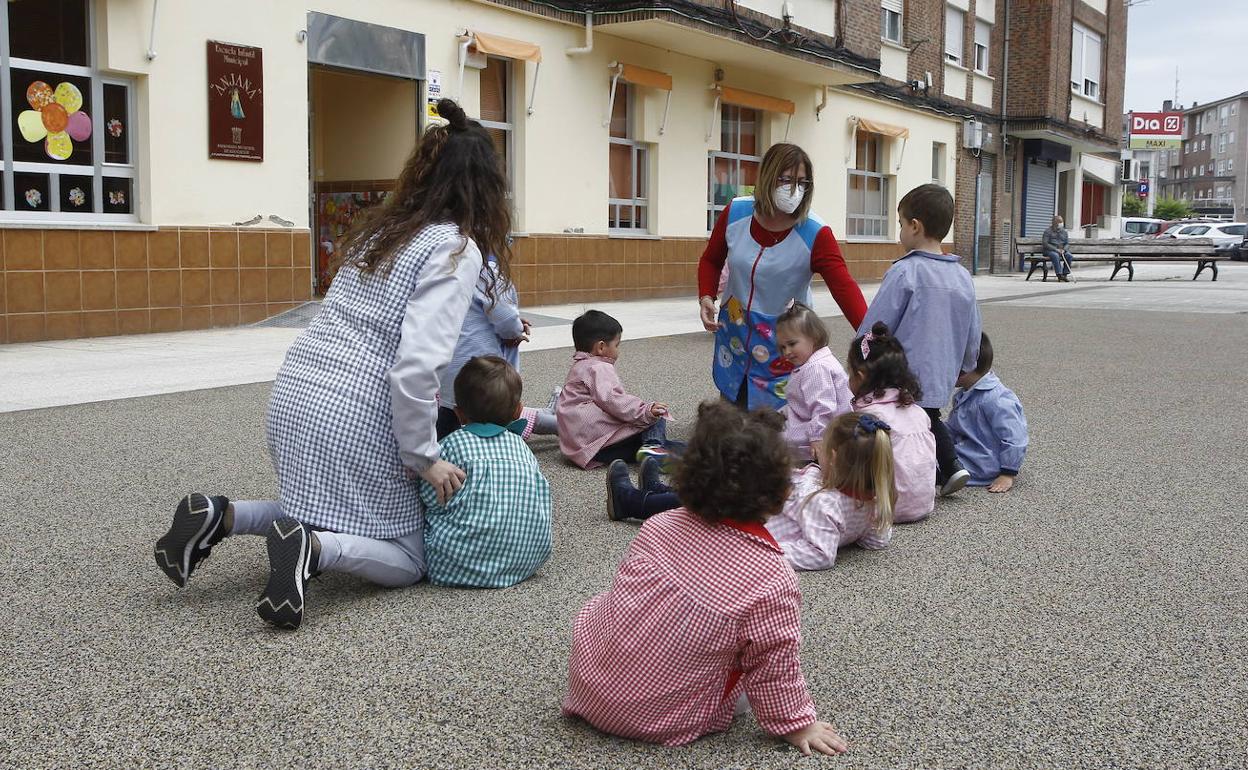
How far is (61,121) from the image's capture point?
1066 cm

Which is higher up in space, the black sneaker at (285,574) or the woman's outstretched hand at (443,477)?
the woman's outstretched hand at (443,477)

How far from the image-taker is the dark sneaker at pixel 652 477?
4.73 meters

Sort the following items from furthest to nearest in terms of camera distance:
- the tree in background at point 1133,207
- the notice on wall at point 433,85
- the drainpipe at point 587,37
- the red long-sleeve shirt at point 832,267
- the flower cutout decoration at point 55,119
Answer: the tree in background at point 1133,207, the drainpipe at point 587,37, the notice on wall at point 433,85, the flower cutout decoration at point 55,119, the red long-sleeve shirt at point 832,267

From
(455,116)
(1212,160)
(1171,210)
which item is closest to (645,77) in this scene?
(455,116)

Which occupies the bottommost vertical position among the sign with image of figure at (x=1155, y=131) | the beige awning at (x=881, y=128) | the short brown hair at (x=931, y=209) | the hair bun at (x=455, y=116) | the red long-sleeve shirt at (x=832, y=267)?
the red long-sleeve shirt at (x=832, y=267)

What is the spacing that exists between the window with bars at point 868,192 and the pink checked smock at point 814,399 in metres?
19.5

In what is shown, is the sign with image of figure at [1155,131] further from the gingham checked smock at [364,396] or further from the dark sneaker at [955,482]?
the gingham checked smock at [364,396]

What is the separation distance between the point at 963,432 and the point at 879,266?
785 inches

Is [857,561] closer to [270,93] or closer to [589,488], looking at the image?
[589,488]

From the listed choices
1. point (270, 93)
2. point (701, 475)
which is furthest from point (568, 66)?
point (701, 475)

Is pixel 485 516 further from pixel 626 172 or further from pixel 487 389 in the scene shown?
pixel 626 172

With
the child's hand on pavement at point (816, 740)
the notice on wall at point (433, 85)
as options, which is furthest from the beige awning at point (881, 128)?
the child's hand on pavement at point (816, 740)

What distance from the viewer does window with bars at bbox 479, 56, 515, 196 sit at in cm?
1510

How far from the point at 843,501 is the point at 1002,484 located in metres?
1.48
